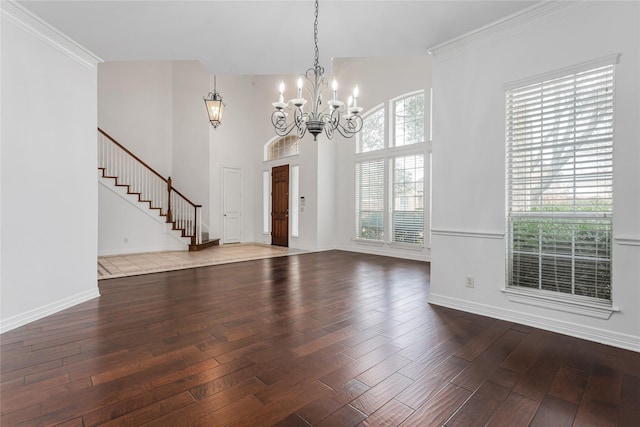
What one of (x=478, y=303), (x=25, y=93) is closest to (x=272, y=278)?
(x=478, y=303)

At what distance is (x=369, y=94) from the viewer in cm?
732

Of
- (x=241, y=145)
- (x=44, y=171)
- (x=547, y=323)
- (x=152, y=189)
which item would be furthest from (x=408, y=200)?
(x=152, y=189)

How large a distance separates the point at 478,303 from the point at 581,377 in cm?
122

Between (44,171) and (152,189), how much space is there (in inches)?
210

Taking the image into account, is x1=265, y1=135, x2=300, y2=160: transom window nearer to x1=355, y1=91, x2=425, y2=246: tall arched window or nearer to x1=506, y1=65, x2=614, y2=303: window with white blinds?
x1=355, y1=91, x2=425, y2=246: tall arched window

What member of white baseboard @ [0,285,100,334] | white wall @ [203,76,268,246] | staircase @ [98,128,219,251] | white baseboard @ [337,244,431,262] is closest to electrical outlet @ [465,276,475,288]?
white baseboard @ [337,244,431,262]

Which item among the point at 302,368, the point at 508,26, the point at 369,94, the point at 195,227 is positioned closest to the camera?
the point at 302,368

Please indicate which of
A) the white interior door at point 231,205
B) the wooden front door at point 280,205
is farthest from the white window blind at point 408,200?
the white interior door at point 231,205

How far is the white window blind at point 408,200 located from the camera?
6.50m

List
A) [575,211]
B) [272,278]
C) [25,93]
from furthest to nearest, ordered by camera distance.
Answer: [272,278] < [25,93] < [575,211]

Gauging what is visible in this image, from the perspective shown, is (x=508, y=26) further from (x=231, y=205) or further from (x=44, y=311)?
(x=231, y=205)

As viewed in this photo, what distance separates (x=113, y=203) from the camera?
23.7ft

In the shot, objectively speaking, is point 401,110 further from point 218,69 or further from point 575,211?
point 575,211

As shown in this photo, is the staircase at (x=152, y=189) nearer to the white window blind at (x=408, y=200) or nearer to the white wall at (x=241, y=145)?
the white wall at (x=241, y=145)
